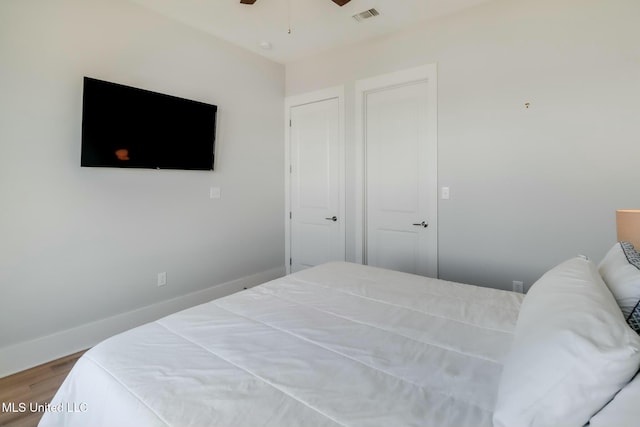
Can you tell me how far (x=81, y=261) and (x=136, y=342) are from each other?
1684mm

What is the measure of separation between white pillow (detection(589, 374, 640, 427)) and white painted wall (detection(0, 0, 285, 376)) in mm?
3000

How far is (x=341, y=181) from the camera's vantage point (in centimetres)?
365

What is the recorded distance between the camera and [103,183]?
2578mm

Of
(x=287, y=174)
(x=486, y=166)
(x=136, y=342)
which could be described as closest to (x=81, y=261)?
(x=136, y=342)

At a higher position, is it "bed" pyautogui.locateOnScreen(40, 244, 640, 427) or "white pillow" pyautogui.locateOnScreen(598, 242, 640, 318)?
"white pillow" pyautogui.locateOnScreen(598, 242, 640, 318)

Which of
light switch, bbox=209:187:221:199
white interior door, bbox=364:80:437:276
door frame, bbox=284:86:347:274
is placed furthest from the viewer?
door frame, bbox=284:86:347:274

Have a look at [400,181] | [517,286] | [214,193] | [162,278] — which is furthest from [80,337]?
[517,286]

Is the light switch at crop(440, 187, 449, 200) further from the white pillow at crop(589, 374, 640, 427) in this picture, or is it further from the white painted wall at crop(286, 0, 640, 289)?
the white pillow at crop(589, 374, 640, 427)

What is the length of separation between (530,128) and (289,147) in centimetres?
255

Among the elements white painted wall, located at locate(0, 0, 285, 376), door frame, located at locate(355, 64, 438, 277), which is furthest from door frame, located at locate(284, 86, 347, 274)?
white painted wall, located at locate(0, 0, 285, 376)

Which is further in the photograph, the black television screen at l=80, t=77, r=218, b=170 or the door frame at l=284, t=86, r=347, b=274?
the door frame at l=284, t=86, r=347, b=274

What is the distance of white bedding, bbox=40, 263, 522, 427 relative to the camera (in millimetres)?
887

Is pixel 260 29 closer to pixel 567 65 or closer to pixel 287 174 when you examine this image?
pixel 287 174

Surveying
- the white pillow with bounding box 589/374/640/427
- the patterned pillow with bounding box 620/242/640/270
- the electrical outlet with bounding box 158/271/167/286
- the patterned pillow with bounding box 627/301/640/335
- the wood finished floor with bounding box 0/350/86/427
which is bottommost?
the wood finished floor with bounding box 0/350/86/427
